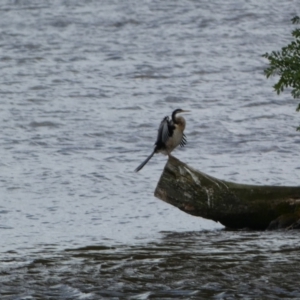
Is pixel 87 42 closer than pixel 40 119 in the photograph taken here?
No

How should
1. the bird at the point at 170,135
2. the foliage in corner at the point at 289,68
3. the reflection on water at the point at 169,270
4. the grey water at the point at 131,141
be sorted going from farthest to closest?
1. the bird at the point at 170,135
2. the foliage in corner at the point at 289,68
3. the grey water at the point at 131,141
4. the reflection on water at the point at 169,270

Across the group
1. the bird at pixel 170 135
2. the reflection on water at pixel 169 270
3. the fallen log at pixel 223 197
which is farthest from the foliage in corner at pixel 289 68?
the bird at pixel 170 135

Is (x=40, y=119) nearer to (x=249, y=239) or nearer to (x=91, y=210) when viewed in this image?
(x=91, y=210)

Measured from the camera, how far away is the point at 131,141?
17.7 meters

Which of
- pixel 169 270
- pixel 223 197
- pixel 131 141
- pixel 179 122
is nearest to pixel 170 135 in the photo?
pixel 179 122

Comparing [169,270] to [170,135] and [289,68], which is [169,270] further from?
[170,135]

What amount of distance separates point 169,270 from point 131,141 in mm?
8594

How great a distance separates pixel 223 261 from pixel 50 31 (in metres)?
18.3

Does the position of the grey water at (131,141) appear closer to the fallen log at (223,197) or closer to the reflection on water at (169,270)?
the reflection on water at (169,270)

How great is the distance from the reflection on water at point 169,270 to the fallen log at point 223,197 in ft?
0.73

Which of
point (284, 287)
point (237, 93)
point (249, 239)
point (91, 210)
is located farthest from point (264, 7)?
point (284, 287)

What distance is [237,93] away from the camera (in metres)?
21.5

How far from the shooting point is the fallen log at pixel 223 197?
1077 centimetres

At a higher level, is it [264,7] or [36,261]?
[264,7]
